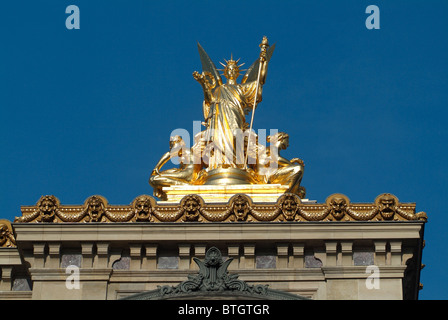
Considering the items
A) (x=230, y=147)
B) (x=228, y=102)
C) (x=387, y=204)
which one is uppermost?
(x=228, y=102)

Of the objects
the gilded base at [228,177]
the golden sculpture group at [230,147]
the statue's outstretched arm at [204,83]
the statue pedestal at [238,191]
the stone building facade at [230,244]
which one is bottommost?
the stone building facade at [230,244]

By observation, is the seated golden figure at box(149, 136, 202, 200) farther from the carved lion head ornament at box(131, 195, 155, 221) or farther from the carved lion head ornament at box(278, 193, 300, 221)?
the carved lion head ornament at box(278, 193, 300, 221)

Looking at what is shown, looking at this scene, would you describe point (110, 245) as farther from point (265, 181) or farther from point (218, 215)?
point (265, 181)

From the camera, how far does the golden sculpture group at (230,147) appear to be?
171 feet

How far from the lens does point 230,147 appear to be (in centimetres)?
5300

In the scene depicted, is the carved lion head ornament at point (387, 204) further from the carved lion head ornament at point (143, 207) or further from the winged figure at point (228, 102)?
the winged figure at point (228, 102)

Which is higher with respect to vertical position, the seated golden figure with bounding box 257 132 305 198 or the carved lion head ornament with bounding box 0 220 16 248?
the seated golden figure with bounding box 257 132 305 198

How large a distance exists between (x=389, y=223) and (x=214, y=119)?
940 centimetres

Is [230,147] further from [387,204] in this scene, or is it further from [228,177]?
[387,204]

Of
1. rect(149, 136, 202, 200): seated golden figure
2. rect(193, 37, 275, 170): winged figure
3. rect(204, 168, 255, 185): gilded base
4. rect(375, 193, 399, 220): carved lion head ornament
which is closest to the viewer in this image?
rect(375, 193, 399, 220): carved lion head ornament

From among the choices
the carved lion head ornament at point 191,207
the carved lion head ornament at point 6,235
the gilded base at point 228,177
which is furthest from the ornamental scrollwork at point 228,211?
the gilded base at point 228,177

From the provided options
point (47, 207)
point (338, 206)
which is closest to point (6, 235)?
point (47, 207)

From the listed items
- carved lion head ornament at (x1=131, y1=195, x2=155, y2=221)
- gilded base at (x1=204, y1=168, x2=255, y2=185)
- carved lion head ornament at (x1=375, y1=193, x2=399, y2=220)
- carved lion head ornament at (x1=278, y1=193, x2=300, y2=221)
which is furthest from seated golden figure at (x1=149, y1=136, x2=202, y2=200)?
carved lion head ornament at (x1=375, y1=193, x2=399, y2=220)

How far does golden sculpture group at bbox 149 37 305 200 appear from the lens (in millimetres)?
52000
